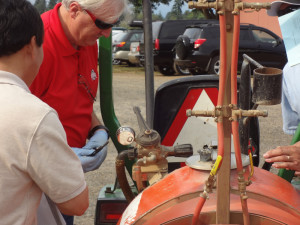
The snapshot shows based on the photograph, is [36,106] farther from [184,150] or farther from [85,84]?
[85,84]

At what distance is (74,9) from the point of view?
272 cm

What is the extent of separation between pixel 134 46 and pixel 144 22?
16.6 meters

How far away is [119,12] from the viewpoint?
9.20 feet

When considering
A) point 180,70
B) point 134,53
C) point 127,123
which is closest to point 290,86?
point 127,123

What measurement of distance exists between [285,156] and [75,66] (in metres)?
1.20

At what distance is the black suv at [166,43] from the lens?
17266 millimetres

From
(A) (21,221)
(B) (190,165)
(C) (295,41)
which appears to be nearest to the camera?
Answer: (A) (21,221)

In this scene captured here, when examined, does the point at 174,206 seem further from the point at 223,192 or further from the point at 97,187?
the point at 97,187

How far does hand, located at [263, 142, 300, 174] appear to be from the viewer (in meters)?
Answer: 2.01

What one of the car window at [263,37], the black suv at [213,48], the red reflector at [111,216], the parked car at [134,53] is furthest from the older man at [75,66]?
the parked car at [134,53]

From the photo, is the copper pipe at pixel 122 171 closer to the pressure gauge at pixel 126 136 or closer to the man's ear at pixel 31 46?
the pressure gauge at pixel 126 136

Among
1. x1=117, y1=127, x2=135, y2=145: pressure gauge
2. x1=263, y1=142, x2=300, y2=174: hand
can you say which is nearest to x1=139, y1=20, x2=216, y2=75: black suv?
x1=117, y1=127, x2=135, y2=145: pressure gauge

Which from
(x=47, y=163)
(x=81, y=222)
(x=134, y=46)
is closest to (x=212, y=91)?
(x=47, y=163)

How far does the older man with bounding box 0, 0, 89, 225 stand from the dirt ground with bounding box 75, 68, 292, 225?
114 inches
